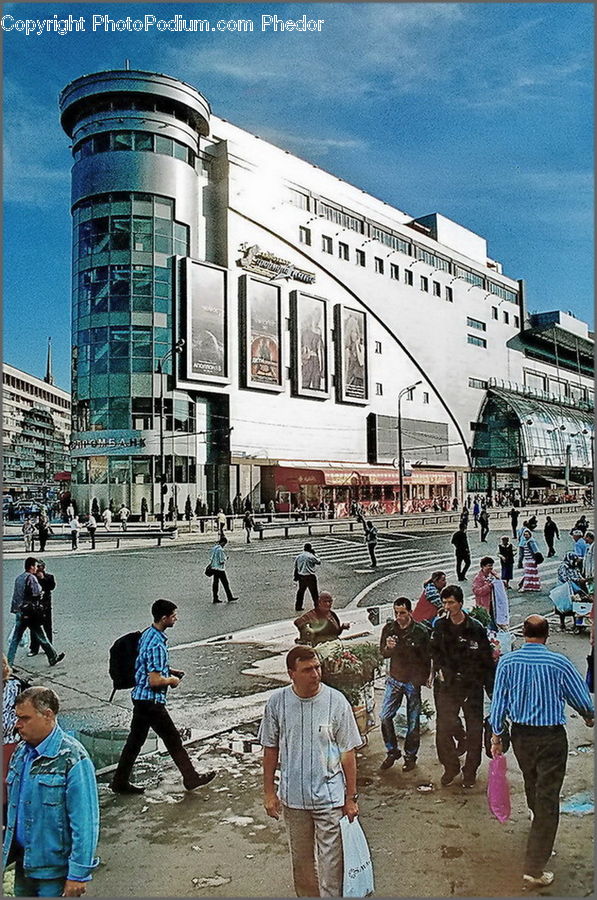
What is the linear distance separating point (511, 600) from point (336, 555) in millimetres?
1210

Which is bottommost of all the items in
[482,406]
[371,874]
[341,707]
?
[371,874]

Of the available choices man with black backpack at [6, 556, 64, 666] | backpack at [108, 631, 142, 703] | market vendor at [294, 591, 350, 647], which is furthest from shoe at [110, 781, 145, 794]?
market vendor at [294, 591, 350, 647]

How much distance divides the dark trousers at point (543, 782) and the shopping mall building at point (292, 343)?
1.92m

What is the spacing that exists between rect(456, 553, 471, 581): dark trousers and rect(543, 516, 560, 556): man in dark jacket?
50 cm

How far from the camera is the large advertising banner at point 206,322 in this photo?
4.45m

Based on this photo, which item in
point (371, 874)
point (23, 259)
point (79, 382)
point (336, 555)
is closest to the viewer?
point (371, 874)

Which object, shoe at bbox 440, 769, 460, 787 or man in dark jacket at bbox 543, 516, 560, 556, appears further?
Result: man in dark jacket at bbox 543, 516, 560, 556

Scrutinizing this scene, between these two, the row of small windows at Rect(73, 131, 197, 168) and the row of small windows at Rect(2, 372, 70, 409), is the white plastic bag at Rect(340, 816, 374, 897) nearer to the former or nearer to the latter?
the row of small windows at Rect(2, 372, 70, 409)

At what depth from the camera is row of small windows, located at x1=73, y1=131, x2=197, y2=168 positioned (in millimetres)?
3885

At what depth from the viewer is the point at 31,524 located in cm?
384

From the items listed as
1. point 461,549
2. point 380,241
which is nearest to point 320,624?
point 461,549

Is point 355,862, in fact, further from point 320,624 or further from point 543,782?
point 320,624

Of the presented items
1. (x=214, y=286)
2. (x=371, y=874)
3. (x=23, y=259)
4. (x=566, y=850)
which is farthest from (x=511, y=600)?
(x=23, y=259)

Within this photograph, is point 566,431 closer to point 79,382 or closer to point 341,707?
point 341,707
